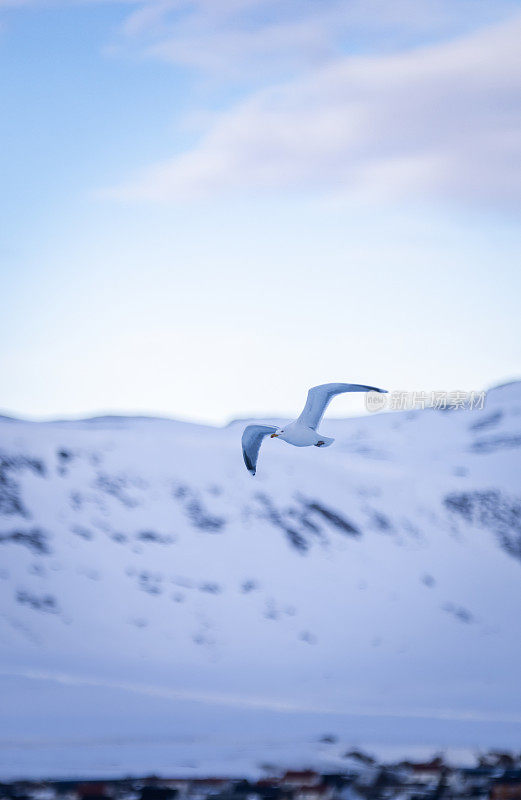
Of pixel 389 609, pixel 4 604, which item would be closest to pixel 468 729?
pixel 389 609

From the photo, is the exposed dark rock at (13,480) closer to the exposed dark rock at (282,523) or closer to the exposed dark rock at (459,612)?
the exposed dark rock at (282,523)

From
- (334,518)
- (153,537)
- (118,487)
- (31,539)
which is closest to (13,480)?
(31,539)

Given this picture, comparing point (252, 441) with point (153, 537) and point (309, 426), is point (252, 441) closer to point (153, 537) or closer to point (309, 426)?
point (309, 426)

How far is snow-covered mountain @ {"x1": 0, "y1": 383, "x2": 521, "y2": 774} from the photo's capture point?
6612 centimetres

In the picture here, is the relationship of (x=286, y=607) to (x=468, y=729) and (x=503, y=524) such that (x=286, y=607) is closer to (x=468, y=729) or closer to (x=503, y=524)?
(x=468, y=729)

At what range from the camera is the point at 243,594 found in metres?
85.3

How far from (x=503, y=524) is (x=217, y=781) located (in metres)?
64.4

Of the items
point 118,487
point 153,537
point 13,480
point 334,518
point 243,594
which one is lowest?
point 243,594

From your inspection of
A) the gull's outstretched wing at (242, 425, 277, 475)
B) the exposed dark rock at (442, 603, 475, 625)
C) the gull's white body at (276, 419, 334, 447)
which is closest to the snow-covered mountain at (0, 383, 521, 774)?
the exposed dark rock at (442, 603, 475, 625)

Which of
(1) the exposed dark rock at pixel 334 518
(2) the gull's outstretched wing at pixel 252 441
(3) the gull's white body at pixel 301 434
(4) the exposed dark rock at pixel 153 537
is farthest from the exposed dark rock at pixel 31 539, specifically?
(3) the gull's white body at pixel 301 434

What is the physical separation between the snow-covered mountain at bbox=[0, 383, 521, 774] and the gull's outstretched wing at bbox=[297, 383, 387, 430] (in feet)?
115

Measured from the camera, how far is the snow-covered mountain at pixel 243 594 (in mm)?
66125

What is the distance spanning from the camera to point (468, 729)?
2576 inches

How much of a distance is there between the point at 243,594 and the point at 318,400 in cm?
6489
